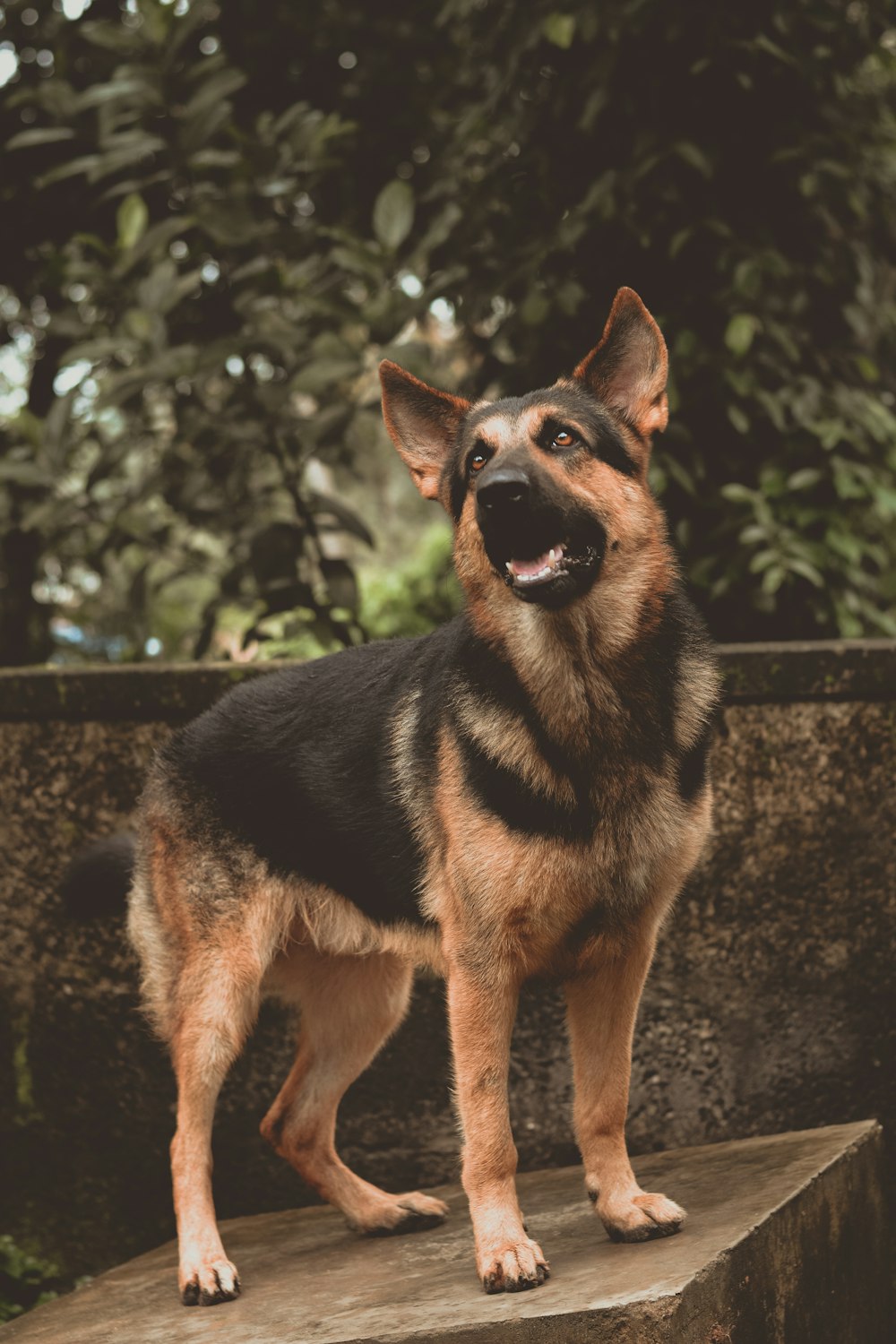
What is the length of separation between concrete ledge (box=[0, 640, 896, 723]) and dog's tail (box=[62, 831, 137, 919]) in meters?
0.52

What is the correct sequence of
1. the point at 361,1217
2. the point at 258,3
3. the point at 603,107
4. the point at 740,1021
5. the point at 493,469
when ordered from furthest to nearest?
the point at 258,3 < the point at 603,107 < the point at 740,1021 < the point at 361,1217 < the point at 493,469

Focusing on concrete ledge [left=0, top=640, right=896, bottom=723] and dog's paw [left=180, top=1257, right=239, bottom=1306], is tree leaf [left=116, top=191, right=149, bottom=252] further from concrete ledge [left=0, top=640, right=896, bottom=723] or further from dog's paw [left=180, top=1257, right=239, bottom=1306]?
dog's paw [left=180, top=1257, right=239, bottom=1306]

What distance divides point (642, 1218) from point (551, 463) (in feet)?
6.11

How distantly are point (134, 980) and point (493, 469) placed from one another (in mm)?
2598

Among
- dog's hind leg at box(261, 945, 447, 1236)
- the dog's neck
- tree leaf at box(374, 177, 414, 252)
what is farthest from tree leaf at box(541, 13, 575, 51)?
dog's hind leg at box(261, 945, 447, 1236)

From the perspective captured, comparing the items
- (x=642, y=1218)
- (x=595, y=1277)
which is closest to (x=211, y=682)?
(x=642, y=1218)

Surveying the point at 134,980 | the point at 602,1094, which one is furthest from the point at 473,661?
the point at 134,980

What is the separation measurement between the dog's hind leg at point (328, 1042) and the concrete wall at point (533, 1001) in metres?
0.39

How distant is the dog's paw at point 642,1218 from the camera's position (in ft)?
11.5

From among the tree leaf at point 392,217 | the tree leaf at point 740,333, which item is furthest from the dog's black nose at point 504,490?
the tree leaf at point 392,217

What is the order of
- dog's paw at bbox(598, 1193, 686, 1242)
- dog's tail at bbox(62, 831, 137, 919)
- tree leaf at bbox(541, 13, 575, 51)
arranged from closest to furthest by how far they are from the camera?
dog's paw at bbox(598, 1193, 686, 1242)
dog's tail at bbox(62, 831, 137, 919)
tree leaf at bbox(541, 13, 575, 51)

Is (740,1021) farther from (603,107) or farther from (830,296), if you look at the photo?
(603,107)

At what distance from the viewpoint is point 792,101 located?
614cm

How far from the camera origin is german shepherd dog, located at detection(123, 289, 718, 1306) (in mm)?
3461
